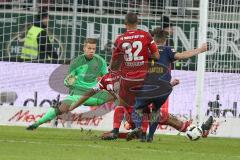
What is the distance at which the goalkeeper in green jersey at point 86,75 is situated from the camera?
690 inches

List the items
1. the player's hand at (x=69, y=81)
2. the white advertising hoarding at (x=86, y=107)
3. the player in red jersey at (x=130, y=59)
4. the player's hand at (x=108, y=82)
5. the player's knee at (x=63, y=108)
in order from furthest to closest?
the white advertising hoarding at (x=86, y=107) → the player's hand at (x=69, y=81) → the player's knee at (x=63, y=108) → the player's hand at (x=108, y=82) → the player in red jersey at (x=130, y=59)

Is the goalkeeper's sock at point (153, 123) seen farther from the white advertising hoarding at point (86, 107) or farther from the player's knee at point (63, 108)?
the white advertising hoarding at point (86, 107)

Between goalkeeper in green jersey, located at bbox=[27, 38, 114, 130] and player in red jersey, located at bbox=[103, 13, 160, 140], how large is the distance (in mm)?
1983

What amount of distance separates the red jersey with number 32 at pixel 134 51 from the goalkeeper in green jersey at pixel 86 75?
2160 millimetres

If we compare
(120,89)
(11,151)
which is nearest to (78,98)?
(120,89)

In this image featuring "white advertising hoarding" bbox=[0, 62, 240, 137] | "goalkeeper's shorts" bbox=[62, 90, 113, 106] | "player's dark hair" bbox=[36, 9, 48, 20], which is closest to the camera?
"goalkeeper's shorts" bbox=[62, 90, 113, 106]

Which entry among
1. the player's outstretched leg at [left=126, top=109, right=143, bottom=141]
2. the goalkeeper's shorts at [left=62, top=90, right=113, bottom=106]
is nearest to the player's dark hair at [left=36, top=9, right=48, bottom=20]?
the goalkeeper's shorts at [left=62, top=90, right=113, bottom=106]

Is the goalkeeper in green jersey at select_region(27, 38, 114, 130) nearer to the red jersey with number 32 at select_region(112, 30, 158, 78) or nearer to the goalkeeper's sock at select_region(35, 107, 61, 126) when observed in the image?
the goalkeeper's sock at select_region(35, 107, 61, 126)

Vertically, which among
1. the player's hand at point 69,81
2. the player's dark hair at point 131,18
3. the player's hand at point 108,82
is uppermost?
the player's dark hair at point 131,18

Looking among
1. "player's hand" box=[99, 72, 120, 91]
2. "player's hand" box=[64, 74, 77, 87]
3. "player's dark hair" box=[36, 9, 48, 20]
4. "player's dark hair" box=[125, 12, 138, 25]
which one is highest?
"player's dark hair" box=[125, 12, 138, 25]

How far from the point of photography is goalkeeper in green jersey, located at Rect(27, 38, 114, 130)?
690 inches

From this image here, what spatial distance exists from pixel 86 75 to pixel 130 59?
358 centimetres

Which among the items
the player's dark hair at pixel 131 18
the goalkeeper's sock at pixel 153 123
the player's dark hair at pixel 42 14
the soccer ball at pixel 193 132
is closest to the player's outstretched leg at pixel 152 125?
the goalkeeper's sock at pixel 153 123

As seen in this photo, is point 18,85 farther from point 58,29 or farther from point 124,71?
point 124,71
